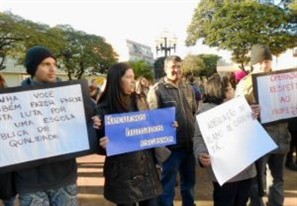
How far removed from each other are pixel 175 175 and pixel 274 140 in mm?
1099

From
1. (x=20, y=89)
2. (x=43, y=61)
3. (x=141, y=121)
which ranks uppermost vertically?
(x=43, y=61)

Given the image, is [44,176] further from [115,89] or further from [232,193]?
[232,193]

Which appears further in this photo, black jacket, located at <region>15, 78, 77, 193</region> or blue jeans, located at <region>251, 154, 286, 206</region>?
blue jeans, located at <region>251, 154, 286, 206</region>

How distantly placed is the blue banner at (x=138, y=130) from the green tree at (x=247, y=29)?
29027 mm

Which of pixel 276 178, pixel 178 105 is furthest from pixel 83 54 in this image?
pixel 276 178

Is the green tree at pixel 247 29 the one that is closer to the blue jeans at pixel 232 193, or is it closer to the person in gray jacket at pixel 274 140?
the person in gray jacket at pixel 274 140

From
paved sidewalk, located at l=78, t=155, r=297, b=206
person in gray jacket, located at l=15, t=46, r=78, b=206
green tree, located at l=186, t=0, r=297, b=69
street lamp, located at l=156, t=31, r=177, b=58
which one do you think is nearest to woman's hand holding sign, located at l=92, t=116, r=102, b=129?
person in gray jacket, located at l=15, t=46, r=78, b=206

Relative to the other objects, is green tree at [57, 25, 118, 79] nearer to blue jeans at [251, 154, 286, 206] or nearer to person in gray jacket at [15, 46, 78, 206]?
blue jeans at [251, 154, 286, 206]

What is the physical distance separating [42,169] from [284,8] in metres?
35.3

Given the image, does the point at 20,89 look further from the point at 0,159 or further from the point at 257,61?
the point at 257,61

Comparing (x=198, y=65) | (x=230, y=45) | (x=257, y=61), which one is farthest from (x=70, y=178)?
(x=198, y=65)

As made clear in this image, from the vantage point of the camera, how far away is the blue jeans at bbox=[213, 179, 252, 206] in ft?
11.6

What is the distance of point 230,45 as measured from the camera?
3241 centimetres

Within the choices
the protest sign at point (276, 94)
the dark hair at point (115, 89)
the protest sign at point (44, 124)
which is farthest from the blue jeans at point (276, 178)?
the protest sign at point (44, 124)
